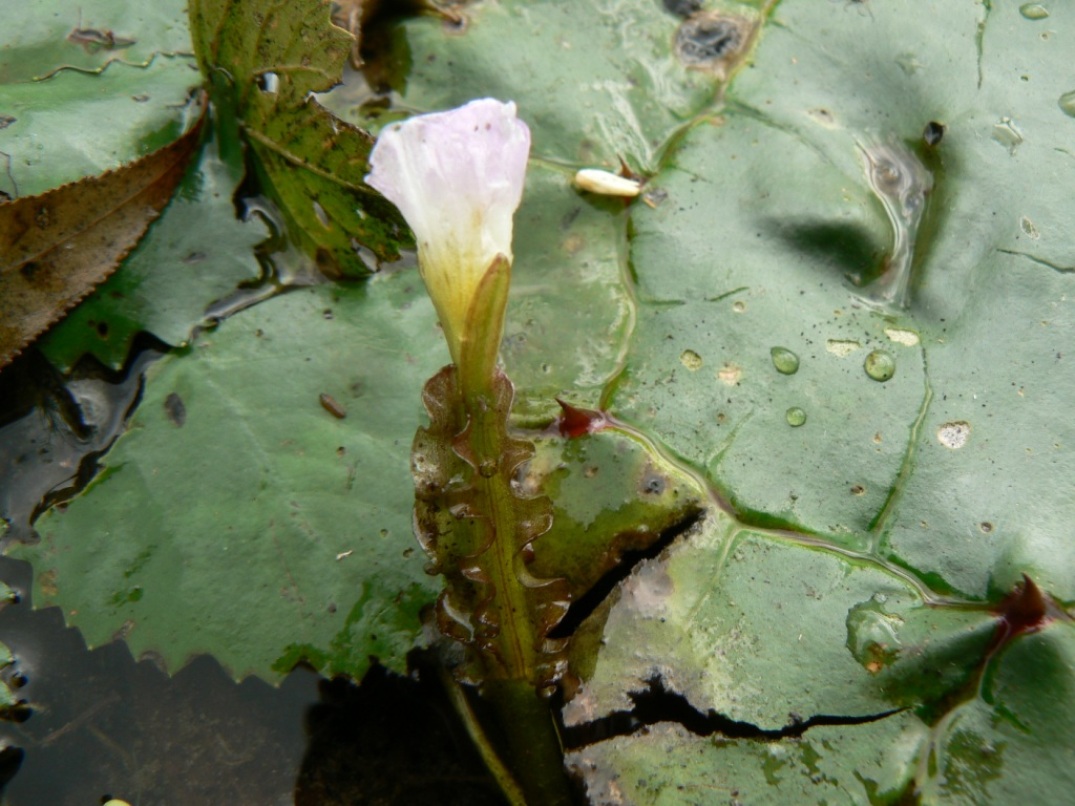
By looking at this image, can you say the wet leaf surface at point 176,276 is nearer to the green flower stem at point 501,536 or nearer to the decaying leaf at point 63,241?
the decaying leaf at point 63,241

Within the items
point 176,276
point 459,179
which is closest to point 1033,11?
point 459,179

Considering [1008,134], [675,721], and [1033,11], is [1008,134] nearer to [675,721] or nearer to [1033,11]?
[1033,11]

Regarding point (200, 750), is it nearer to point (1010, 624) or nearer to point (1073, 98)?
point (1010, 624)

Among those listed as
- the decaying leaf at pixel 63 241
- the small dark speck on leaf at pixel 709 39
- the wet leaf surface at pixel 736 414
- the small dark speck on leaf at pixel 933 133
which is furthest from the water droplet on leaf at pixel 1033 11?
the decaying leaf at pixel 63 241

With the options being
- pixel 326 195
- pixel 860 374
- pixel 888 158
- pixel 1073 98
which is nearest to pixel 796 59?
pixel 888 158

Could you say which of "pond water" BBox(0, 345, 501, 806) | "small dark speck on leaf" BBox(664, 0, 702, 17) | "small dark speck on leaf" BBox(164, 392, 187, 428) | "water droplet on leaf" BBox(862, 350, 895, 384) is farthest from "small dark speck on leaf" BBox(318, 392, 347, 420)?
"small dark speck on leaf" BBox(664, 0, 702, 17)
